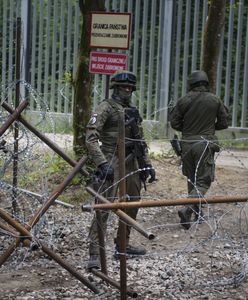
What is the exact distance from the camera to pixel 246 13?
48.2 ft

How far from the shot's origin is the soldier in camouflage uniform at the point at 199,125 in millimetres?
8422

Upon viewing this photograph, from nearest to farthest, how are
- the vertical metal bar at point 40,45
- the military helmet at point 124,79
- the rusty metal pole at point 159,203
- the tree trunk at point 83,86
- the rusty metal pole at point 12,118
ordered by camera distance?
the rusty metal pole at point 159,203, the rusty metal pole at point 12,118, the military helmet at point 124,79, the tree trunk at point 83,86, the vertical metal bar at point 40,45

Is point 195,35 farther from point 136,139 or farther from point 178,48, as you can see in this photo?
point 136,139

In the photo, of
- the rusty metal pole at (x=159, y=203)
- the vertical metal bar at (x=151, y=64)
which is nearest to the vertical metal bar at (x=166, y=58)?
the vertical metal bar at (x=151, y=64)

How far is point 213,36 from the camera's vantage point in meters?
11.4

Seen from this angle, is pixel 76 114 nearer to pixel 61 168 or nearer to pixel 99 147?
pixel 61 168

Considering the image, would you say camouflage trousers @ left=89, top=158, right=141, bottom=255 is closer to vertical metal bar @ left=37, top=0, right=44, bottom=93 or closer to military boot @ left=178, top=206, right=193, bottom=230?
military boot @ left=178, top=206, right=193, bottom=230

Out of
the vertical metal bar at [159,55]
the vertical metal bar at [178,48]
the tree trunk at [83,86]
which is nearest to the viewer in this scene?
the tree trunk at [83,86]

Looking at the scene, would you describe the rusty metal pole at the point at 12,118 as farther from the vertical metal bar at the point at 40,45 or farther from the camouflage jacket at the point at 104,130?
the vertical metal bar at the point at 40,45

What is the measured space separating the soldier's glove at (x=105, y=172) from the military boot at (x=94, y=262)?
79 cm

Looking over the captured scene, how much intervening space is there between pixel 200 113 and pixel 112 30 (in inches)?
58.3

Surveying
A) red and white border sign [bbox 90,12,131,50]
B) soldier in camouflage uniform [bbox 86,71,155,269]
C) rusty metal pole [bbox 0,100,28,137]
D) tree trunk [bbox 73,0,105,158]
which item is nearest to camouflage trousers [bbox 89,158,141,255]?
soldier in camouflage uniform [bbox 86,71,155,269]

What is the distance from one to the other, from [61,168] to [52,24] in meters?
6.39

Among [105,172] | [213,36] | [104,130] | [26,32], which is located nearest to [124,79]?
Answer: [104,130]
